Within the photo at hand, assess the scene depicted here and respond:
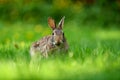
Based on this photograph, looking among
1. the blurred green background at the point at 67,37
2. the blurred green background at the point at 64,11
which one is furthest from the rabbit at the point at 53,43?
the blurred green background at the point at 64,11

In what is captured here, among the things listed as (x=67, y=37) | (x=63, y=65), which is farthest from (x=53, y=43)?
(x=67, y=37)

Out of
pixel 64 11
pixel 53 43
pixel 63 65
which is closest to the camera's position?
pixel 63 65

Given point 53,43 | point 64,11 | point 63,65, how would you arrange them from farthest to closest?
1. point 64,11
2. point 53,43
3. point 63,65

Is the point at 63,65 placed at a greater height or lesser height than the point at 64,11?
lesser

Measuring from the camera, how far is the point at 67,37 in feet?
37.9

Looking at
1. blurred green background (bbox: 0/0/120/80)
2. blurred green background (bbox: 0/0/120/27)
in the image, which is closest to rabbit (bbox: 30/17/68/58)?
blurred green background (bbox: 0/0/120/80)

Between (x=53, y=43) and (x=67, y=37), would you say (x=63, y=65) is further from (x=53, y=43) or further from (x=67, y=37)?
(x=67, y=37)

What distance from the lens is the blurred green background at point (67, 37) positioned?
573cm

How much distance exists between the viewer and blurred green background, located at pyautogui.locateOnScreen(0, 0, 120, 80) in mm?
5727

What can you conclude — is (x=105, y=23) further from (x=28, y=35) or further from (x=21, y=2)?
(x=28, y=35)

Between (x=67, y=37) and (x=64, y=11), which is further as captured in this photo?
(x=64, y=11)

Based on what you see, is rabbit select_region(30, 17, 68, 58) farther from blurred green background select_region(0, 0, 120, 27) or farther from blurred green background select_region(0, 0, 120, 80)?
blurred green background select_region(0, 0, 120, 27)

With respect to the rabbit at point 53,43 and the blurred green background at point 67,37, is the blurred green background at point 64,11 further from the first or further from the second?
the rabbit at point 53,43

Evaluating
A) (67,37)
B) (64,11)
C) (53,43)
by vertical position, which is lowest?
(53,43)
